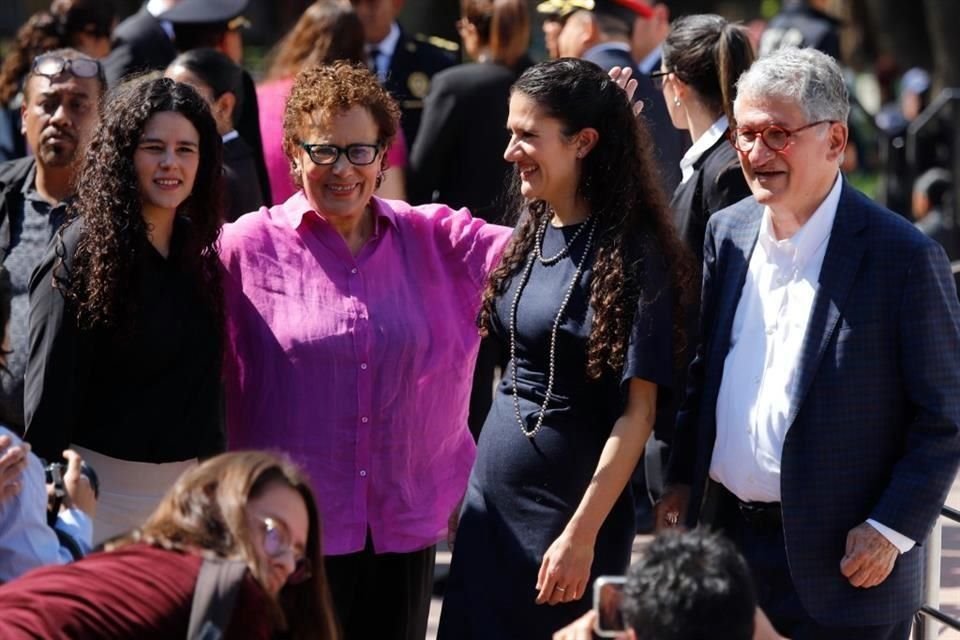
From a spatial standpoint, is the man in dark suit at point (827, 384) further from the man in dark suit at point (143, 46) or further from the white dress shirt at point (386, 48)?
the white dress shirt at point (386, 48)

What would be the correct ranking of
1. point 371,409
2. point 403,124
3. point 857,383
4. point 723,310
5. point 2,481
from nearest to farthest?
point 2,481, point 857,383, point 723,310, point 371,409, point 403,124

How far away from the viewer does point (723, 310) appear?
411 centimetres

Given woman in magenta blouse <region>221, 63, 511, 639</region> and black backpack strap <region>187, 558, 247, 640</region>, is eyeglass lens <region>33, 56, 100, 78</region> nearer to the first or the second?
woman in magenta blouse <region>221, 63, 511, 639</region>

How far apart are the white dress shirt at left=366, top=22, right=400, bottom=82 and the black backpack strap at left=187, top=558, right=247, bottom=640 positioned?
5472 millimetres

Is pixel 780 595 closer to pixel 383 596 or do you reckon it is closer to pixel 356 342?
pixel 383 596

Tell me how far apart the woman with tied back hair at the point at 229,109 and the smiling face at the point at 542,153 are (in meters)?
1.69

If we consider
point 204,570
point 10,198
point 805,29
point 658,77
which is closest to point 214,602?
point 204,570

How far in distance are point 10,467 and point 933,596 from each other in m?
2.82

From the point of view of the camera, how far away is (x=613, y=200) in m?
4.12

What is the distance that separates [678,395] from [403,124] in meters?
4.10

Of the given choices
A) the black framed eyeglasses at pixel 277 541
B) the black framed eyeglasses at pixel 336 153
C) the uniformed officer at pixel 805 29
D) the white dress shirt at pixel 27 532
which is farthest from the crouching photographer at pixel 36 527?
the uniformed officer at pixel 805 29

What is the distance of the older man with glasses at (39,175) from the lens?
4855 millimetres

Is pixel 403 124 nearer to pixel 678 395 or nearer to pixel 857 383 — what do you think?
pixel 678 395

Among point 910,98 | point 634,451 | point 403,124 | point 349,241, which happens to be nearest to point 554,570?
point 634,451
